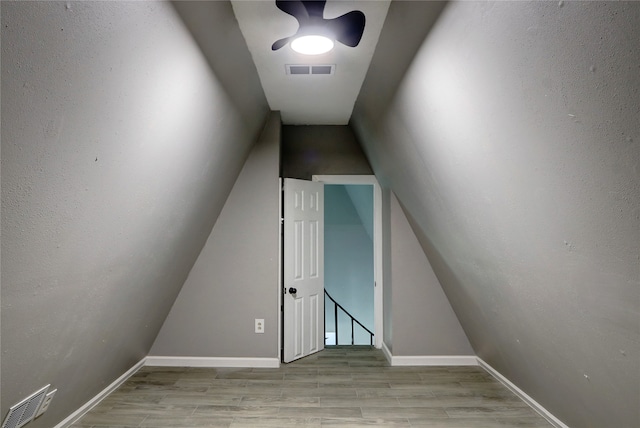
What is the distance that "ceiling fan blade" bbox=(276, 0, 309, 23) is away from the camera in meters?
1.82

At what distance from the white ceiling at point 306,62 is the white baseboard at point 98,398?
8.33 ft

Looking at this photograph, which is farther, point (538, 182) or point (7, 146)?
point (538, 182)

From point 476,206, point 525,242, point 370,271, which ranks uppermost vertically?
point 476,206

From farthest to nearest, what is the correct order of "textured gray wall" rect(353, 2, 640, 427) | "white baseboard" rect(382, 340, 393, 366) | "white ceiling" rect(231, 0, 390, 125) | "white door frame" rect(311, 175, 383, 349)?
"white door frame" rect(311, 175, 383, 349) < "white baseboard" rect(382, 340, 393, 366) < "white ceiling" rect(231, 0, 390, 125) < "textured gray wall" rect(353, 2, 640, 427)

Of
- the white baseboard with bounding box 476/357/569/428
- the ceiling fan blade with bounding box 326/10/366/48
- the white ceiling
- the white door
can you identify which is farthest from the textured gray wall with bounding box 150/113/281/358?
the white baseboard with bounding box 476/357/569/428

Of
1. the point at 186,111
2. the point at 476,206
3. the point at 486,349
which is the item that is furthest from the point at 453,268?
the point at 186,111

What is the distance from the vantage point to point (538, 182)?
1521mm

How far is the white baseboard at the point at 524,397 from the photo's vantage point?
2610 millimetres

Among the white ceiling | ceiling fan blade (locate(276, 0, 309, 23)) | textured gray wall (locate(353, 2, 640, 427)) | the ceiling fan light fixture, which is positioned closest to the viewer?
textured gray wall (locate(353, 2, 640, 427))

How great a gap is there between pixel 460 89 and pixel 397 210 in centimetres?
223

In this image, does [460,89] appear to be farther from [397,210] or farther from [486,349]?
[486,349]

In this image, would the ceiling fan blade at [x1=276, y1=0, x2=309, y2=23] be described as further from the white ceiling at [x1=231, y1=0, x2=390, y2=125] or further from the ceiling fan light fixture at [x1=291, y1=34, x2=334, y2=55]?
the ceiling fan light fixture at [x1=291, y1=34, x2=334, y2=55]

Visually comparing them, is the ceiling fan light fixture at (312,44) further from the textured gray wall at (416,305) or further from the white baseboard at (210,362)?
the white baseboard at (210,362)

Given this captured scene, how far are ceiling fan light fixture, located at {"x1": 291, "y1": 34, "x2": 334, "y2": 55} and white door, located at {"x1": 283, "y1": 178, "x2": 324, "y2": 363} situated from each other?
1.76 metres
